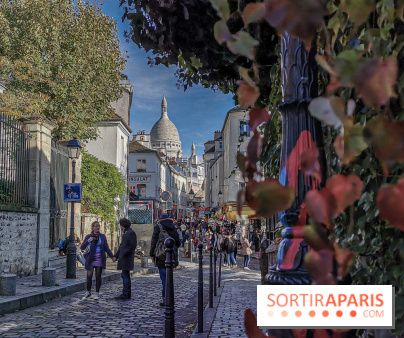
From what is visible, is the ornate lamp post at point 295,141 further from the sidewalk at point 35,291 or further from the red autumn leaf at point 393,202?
the sidewalk at point 35,291

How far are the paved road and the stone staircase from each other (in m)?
4.80

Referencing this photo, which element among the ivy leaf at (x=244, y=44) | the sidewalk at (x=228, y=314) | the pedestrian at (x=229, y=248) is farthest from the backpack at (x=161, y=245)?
the pedestrian at (x=229, y=248)

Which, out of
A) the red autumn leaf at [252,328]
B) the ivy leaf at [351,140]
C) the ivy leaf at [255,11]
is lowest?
the red autumn leaf at [252,328]

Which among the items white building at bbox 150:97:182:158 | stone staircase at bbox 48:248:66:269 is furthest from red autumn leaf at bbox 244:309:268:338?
white building at bbox 150:97:182:158

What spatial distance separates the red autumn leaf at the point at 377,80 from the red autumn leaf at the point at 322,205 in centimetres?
18

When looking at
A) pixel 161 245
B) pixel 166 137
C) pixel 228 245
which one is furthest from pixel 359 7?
pixel 166 137

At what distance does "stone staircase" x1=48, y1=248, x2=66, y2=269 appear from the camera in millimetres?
14908

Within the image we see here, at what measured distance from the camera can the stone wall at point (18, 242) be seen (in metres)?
11.5

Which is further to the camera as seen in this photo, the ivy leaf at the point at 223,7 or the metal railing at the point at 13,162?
the metal railing at the point at 13,162

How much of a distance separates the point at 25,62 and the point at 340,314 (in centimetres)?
1967

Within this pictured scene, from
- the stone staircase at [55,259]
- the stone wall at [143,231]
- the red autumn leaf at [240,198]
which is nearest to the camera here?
the red autumn leaf at [240,198]

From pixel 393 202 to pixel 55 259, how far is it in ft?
51.6

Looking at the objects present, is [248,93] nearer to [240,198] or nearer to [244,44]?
[244,44]

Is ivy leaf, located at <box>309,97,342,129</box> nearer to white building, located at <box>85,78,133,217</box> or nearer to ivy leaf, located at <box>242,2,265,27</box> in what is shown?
ivy leaf, located at <box>242,2,265,27</box>
